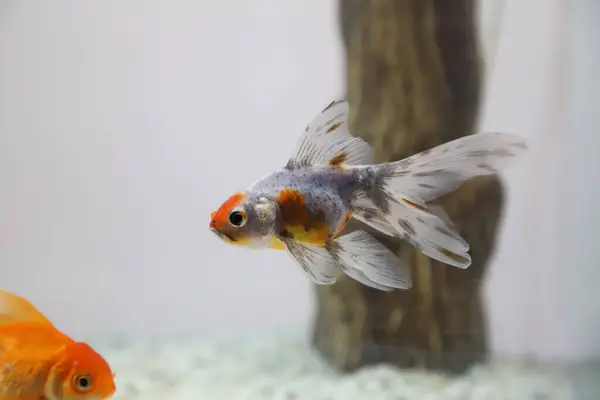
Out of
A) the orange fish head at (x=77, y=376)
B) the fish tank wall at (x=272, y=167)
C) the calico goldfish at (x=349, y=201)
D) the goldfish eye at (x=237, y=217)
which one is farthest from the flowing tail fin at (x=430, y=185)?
the fish tank wall at (x=272, y=167)

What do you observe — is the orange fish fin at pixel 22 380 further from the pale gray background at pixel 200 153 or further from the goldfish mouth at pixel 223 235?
the pale gray background at pixel 200 153

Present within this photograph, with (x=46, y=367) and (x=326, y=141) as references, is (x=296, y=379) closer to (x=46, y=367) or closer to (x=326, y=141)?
(x=46, y=367)

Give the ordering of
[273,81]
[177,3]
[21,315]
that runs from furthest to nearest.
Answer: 1. [177,3]
2. [273,81]
3. [21,315]

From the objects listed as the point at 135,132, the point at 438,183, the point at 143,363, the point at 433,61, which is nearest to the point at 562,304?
the point at 433,61

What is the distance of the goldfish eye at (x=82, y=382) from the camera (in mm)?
596

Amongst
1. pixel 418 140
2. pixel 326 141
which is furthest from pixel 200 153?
pixel 326 141

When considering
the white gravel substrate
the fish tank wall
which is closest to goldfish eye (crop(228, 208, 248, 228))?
the fish tank wall

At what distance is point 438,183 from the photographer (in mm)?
484

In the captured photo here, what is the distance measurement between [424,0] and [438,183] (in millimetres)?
1083

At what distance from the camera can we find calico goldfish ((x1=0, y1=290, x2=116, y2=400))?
0.60 meters

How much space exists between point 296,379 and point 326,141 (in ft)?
3.75

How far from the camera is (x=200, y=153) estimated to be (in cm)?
158

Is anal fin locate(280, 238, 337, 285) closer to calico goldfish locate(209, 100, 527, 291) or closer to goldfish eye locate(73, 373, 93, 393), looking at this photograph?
calico goldfish locate(209, 100, 527, 291)

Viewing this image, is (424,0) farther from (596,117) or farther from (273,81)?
(596,117)
